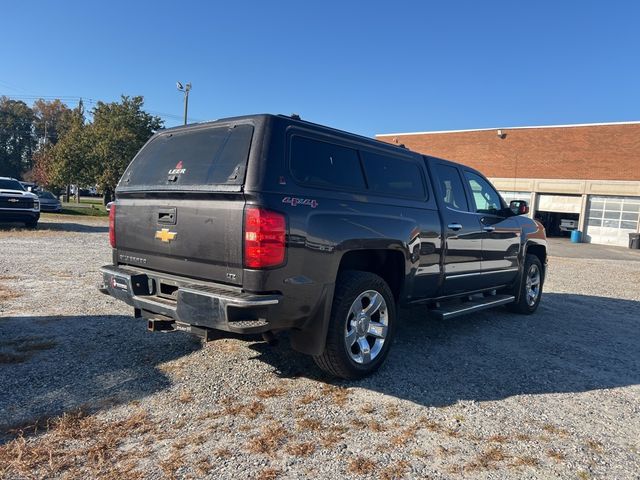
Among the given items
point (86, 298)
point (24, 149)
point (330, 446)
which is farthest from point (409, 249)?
point (24, 149)

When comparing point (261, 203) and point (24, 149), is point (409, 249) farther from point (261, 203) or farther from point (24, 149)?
point (24, 149)

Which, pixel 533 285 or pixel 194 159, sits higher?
pixel 194 159

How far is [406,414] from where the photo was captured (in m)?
3.62

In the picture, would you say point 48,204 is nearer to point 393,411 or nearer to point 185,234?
point 185,234

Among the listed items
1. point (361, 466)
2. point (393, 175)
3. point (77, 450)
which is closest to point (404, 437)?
point (361, 466)

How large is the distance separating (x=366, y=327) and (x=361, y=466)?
1494 mm

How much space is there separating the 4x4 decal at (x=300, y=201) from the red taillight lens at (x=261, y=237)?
16 cm

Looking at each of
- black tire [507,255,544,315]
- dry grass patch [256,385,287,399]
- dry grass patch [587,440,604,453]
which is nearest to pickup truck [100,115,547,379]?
dry grass patch [256,385,287,399]

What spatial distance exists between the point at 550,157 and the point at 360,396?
111ft

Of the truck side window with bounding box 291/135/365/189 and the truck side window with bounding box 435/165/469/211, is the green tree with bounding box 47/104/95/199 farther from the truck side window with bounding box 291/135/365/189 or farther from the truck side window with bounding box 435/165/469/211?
the truck side window with bounding box 291/135/365/189

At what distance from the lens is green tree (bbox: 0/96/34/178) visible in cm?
7219

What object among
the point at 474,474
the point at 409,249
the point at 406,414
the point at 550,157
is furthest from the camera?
the point at 550,157

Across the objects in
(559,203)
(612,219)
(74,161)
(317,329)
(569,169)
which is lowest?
(317,329)

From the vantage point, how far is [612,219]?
31000 millimetres
